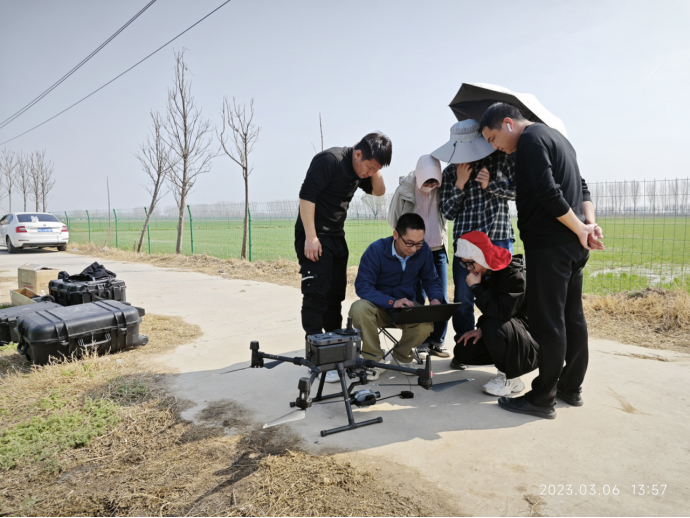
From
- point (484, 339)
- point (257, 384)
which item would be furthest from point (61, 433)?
point (484, 339)

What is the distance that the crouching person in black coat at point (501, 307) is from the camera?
10.5ft

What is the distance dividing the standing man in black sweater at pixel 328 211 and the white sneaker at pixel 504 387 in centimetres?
131

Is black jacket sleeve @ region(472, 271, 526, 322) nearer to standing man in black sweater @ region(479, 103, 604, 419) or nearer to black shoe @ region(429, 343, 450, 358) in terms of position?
standing man in black sweater @ region(479, 103, 604, 419)

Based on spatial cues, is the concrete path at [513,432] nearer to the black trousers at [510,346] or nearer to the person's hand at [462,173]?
the black trousers at [510,346]

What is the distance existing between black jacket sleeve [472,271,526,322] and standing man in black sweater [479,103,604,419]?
23 cm

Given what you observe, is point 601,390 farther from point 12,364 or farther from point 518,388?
point 12,364

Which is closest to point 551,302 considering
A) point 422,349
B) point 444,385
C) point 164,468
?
point 444,385

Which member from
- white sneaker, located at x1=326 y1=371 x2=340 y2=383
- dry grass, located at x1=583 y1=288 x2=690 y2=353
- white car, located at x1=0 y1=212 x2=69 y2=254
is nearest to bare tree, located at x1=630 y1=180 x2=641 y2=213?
dry grass, located at x1=583 y1=288 x2=690 y2=353

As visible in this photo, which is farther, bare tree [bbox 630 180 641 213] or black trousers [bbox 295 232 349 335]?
bare tree [bbox 630 180 641 213]

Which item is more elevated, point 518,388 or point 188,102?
point 188,102

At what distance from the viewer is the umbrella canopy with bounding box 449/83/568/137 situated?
3.37m

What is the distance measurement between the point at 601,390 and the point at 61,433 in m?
3.61

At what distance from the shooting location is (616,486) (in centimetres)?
218

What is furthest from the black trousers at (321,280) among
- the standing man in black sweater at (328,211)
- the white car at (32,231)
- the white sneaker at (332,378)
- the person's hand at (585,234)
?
the white car at (32,231)
